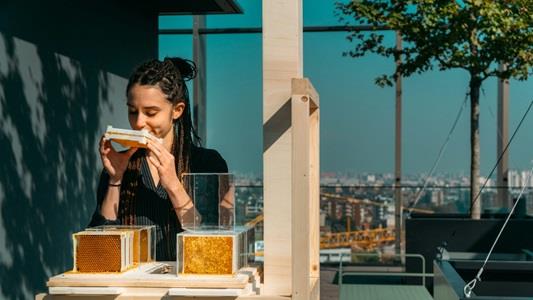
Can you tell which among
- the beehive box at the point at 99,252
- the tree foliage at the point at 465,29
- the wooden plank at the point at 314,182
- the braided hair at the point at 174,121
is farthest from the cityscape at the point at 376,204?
the beehive box at the point at 99,252

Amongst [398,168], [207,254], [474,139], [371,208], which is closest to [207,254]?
[207,254]

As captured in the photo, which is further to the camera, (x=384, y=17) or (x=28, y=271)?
(x=384, y=17)

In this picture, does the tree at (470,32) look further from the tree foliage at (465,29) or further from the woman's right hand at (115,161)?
the woman's right hand at (115,161)

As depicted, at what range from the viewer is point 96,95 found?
498 centimetres

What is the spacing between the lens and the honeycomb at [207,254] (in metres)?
1.69

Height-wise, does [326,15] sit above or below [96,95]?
above

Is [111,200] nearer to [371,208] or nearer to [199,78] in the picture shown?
[371,208]

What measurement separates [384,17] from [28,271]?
4.25 meters

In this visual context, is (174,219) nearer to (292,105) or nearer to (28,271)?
(292,105)

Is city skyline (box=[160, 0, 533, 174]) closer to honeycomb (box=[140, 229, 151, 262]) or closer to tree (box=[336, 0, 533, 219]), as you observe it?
tree (box=[336, 0, 533, 219])

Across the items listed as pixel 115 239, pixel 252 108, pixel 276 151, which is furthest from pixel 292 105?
pixel 252 108

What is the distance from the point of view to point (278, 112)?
1.70m

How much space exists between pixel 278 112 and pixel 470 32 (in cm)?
560

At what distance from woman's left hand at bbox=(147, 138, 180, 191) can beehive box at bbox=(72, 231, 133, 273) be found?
8.7 inches
